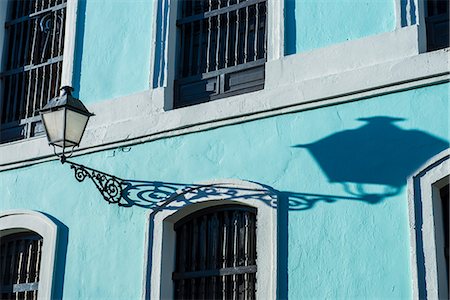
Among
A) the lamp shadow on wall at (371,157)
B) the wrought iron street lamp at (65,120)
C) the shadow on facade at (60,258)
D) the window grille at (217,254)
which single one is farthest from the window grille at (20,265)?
the lamp shadow on wall at (371,157)

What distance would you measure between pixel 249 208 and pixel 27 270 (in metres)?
2.71

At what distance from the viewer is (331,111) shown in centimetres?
848

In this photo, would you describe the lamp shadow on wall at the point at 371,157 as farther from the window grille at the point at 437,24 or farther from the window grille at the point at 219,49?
the window grille at the point at 219,49

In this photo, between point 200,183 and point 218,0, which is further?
point 218,0

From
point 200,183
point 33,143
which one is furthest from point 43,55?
point 200,183

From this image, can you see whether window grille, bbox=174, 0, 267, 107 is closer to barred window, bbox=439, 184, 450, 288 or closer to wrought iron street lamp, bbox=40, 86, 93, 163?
wrought iron street lamp, bbox=40, 86, 93, 163

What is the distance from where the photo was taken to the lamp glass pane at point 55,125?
8820 millimetres

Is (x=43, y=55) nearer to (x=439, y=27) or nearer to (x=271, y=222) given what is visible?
(x=271, y=222)

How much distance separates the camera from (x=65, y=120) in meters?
8.80

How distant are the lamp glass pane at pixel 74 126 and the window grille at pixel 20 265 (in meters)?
1.65

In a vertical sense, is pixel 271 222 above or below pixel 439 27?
below

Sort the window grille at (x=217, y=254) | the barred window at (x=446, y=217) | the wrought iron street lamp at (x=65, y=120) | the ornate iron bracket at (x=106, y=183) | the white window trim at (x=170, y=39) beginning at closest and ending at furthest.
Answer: the barred window at (x=446, y=217) → the window grille at (x=217, y=254) → the wrought iron street lamp at (x=65, y=120) → the white window trim at (x=170, y=39) → the ornate iron bracket at (x=106, y=183)

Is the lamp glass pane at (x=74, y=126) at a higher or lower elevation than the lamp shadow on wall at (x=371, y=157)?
higher

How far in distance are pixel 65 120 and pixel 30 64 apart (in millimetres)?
2579
